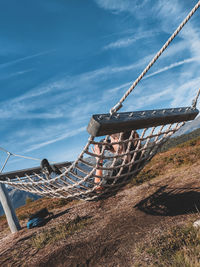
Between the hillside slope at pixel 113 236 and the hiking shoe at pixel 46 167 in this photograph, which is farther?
the hiking shoe at pixel 46 167

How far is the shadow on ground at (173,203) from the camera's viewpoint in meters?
2.92

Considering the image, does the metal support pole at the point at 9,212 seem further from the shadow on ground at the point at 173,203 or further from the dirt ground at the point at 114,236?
the shadow on ground at the point at 173,203

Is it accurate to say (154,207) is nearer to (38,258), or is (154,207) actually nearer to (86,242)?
(86,242)

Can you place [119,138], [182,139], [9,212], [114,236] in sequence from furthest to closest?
[182,139] < [9,212] < [114,236] < [119,138]

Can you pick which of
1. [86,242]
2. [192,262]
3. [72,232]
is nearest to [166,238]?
[192,262]

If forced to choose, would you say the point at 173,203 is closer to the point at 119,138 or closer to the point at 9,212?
the point at 119,138

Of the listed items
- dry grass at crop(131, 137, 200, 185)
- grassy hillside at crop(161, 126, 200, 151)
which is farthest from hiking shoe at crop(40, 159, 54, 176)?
grassy hillside at crop(161, 126, 200, 151)

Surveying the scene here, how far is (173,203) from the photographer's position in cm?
335

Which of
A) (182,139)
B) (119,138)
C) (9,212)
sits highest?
(119,138)

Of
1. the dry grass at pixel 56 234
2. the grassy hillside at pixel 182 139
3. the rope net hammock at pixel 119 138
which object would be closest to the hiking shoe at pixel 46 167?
the rope net hammock at pixel 119 138

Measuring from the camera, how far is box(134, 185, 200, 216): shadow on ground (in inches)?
115

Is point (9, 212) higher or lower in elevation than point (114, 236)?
higher

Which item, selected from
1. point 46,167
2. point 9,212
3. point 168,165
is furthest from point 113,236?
point 168,165

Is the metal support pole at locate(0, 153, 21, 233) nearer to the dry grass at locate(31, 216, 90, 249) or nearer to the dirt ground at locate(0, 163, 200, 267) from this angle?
the dirt ground at locate(0, 163, 200, 267)
